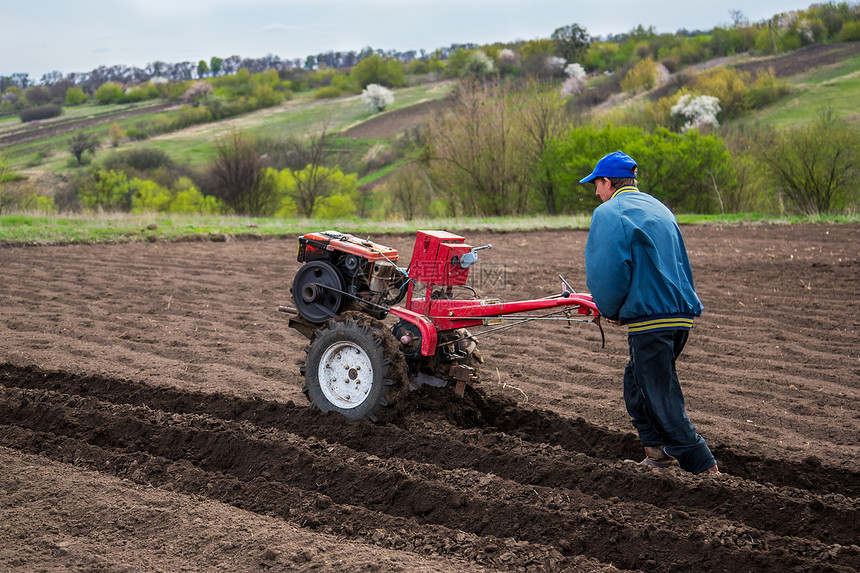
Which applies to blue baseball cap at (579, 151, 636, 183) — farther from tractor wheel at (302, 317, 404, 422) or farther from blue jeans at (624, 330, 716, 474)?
tractor wheel at (302, 317, 404, 422)

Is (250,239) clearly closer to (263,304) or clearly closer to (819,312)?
(263,304)

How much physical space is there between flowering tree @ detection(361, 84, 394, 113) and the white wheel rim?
83.1 m

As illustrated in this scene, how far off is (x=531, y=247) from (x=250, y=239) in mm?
7278

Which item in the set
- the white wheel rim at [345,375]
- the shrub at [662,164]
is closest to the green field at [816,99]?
the shrub at [662,164]

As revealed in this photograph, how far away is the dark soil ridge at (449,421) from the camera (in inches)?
190

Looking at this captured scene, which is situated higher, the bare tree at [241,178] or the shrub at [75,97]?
the shrub at [75,97]

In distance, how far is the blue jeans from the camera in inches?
179

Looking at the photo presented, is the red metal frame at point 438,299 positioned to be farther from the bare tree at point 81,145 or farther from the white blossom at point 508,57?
the white blossom at point 508,57

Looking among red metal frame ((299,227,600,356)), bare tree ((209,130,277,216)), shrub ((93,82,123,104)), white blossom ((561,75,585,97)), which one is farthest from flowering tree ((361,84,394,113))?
red metal frame ((299,227,600,356))

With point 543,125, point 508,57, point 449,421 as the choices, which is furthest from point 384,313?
point 508,57

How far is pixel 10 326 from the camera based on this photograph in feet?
29.2

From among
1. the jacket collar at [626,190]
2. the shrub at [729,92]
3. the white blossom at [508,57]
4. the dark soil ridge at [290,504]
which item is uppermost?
the white blossom at [508,57]

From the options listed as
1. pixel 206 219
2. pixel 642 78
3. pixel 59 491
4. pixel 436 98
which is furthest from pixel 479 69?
pixel 59 491

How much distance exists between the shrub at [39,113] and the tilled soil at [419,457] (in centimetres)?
9895
